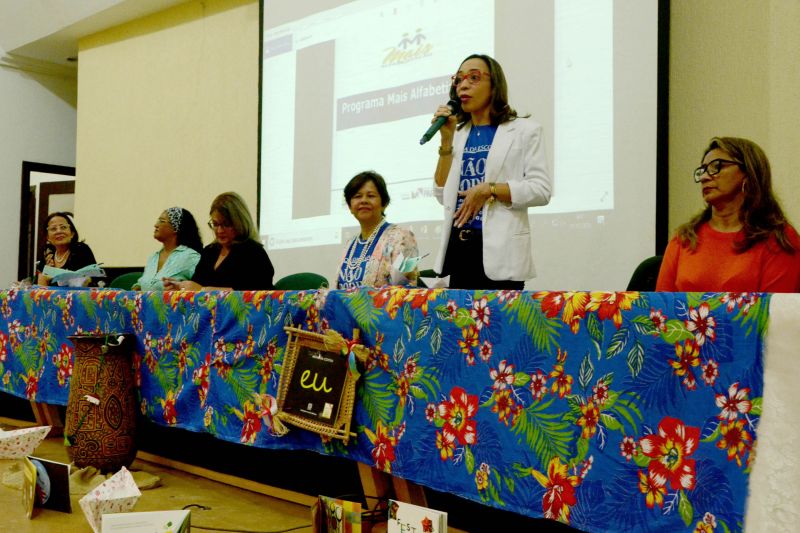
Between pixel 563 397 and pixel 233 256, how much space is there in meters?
1.76

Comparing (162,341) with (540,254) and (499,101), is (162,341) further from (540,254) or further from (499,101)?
(540,254)

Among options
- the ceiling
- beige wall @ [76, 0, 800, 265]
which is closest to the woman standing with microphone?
beige wall @ [76, 0, 800, 265]

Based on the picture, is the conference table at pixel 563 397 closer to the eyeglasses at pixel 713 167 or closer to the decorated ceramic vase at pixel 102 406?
the decorated ceramic vase at pixel 102 406

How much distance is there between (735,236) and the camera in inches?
62.6

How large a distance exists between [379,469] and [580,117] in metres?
1.96

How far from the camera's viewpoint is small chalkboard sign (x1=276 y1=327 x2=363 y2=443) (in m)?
1.42

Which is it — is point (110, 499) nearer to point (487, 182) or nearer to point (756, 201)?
point (487, 182)

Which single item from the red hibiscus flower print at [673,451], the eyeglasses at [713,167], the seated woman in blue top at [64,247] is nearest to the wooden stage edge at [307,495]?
the red hibiscus flower print at [673,451]

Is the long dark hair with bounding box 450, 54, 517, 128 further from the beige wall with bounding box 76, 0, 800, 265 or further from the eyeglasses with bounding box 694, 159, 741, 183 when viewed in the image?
the beige wall with bounding box 76, 0, 800, 265

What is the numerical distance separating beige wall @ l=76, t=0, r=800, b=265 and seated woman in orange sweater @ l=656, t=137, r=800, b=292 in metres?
1.05

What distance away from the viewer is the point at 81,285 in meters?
2.63

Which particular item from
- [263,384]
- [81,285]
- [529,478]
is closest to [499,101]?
[263,384]

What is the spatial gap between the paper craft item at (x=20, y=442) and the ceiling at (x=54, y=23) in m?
3.58

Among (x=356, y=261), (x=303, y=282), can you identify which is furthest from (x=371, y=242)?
(x=303, y=282)
